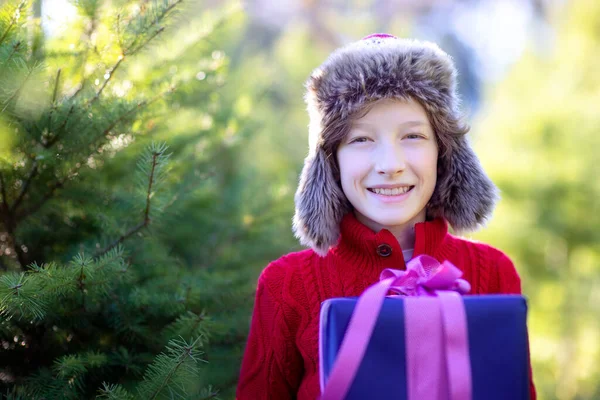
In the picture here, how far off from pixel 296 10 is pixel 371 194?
951 cm

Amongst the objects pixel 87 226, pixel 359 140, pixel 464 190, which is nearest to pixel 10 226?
pixel 87 226

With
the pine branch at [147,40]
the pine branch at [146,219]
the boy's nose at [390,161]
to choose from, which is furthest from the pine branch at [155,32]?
the boy's nose at [390,161]

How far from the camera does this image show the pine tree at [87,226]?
5.13 ft

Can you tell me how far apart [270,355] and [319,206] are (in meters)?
0.46

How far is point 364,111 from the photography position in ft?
5.67

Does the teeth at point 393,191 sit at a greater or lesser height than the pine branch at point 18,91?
lesser

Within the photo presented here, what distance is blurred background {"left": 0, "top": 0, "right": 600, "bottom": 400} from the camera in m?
2.05

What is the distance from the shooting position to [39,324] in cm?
174

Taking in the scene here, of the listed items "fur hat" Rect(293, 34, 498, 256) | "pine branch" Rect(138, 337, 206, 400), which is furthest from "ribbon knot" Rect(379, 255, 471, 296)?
"pine branch" Rect(138, 337, 206, 400)

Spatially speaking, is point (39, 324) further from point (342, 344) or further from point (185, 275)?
point (342, 344)

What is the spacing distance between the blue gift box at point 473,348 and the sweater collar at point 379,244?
353 millimetres

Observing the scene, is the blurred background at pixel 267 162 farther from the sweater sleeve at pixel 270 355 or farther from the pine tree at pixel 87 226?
the sweater sleeve at pixel 270 355

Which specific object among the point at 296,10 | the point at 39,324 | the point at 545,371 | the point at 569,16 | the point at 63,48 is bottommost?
the point at 545,371

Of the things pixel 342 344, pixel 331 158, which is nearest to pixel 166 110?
pixel 331 158
